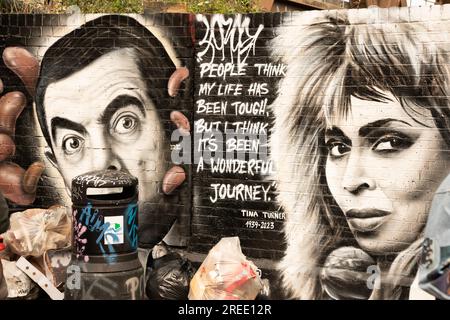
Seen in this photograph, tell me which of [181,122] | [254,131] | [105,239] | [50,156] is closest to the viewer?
[105,239]

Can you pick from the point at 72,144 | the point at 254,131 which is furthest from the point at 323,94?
the point at 72,144

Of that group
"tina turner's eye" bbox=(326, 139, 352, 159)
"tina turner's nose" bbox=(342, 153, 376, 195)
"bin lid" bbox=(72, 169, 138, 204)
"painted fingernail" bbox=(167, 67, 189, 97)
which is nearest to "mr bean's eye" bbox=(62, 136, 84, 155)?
"painted fingernail" bbox=(167, 67, 189, 97)

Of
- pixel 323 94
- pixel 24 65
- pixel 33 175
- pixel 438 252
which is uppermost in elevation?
pixel 24 65

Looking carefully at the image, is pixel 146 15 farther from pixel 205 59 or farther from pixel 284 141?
pixel 284 141

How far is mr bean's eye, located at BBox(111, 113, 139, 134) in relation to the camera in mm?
9062

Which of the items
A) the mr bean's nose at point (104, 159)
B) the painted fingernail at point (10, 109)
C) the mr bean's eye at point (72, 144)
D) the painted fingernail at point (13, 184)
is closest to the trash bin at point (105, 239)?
the mr bean's nose at point (104, 159)

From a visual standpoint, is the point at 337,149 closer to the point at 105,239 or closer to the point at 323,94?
the point at 323,94

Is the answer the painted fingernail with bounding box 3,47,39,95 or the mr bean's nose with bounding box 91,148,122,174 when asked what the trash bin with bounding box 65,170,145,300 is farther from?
the painted fingernail with bounding box 3,47,39,95

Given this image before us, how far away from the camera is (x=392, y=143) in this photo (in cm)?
764

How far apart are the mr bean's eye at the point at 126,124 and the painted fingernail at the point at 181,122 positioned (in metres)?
0.46

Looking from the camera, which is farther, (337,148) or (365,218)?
(337,148)

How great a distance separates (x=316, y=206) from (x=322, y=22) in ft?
5.71

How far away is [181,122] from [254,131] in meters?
0.84

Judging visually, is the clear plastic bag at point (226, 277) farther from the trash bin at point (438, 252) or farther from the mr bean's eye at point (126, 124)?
the trash bin at point (438, 252)
